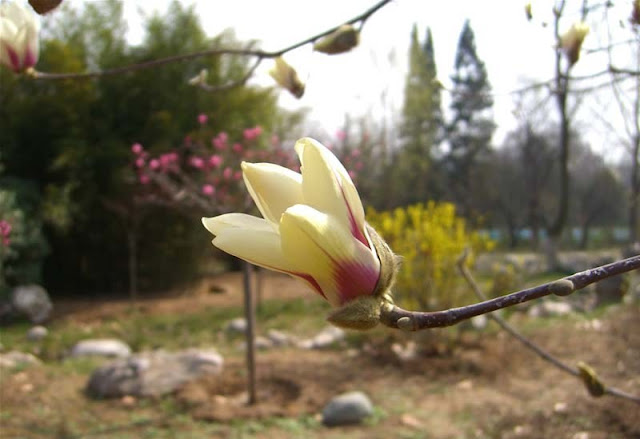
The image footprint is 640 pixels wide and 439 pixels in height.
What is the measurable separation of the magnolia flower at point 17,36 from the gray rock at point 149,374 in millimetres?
2611

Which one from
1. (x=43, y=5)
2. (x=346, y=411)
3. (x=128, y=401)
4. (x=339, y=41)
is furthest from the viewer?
(x=128, y=401)

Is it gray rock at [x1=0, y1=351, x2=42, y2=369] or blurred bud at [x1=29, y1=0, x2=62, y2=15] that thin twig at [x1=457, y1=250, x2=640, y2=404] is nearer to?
blurred bud at [x1=29, y1=0, x2=62, y2=15]

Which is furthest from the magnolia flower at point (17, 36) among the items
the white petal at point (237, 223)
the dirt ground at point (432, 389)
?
the dirt ground at point (432, 389)

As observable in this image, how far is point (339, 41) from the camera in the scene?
3.70ft

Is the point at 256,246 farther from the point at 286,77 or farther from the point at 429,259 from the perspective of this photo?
the point at 429,259

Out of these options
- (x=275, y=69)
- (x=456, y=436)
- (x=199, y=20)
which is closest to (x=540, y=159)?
(x=199, y=20)

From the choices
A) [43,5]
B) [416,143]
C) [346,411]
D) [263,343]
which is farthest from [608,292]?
[416,143]

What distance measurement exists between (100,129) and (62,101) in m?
0.54

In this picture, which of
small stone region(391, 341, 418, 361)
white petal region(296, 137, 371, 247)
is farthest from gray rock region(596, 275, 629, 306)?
white petal region(296, 137, 371, 247)

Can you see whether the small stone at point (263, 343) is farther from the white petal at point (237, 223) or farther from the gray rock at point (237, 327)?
the white petal at point (237, 223)

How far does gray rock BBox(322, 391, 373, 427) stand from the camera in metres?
2.94

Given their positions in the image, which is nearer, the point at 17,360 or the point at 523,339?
the point at 523,339

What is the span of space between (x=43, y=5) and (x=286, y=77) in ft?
1.62

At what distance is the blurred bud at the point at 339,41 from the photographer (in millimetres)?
1119
